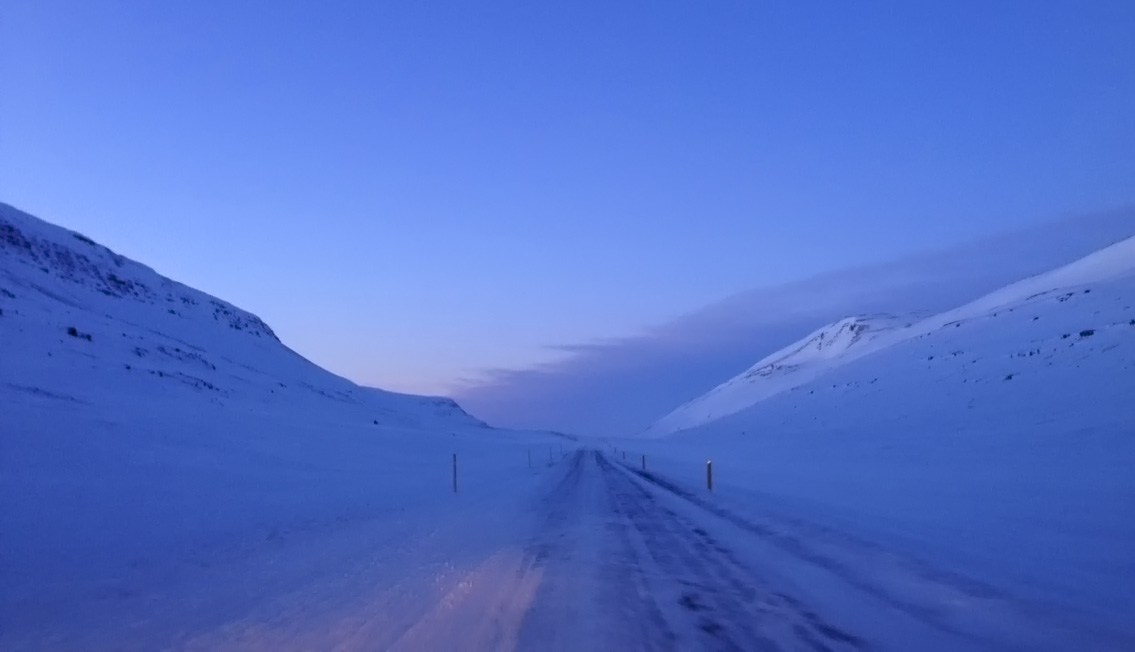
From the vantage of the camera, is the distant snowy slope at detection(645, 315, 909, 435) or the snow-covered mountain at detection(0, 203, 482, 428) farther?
the distant snowy slope at detection(645, 315, 909, 435)

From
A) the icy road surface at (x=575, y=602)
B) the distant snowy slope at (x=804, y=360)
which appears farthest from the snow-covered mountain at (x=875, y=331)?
the icy road surface at (x=575, y=602)

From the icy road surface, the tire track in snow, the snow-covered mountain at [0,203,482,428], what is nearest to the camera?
the tire track in snow

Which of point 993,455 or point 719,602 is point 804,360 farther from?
point 719,602

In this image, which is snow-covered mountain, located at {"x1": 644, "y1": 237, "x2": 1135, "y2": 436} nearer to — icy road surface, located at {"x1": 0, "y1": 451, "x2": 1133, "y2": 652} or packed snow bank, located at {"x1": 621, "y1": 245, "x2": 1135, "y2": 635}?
packed snow bank, located at {"x1": 621, "y1": 245, "x2": 1135, "y2": 635}

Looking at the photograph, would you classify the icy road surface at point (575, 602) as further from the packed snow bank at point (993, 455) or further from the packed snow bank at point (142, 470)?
the packed snow bank at point (993, 455)

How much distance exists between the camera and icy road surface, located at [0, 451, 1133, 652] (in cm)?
620

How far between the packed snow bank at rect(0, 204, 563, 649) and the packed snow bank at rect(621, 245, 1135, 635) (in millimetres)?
9570

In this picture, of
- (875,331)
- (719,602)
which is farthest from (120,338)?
(875,331)

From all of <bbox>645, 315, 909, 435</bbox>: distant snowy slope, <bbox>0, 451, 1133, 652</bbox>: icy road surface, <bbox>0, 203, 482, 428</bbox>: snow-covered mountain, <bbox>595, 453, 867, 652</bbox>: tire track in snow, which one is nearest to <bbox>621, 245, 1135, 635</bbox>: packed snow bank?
<bbox>0, 451, 1133, 652</bbox>: icy road surface

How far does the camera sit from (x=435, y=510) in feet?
57.9

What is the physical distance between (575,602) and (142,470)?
558 inches

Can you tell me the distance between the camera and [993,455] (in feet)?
87.1

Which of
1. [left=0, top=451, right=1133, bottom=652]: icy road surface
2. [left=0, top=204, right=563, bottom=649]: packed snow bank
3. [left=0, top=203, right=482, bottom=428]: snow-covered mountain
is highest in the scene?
[left=0, top=203, right=482, bottom=428]: snow-covered mountain

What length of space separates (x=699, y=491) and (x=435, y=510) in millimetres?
8361
